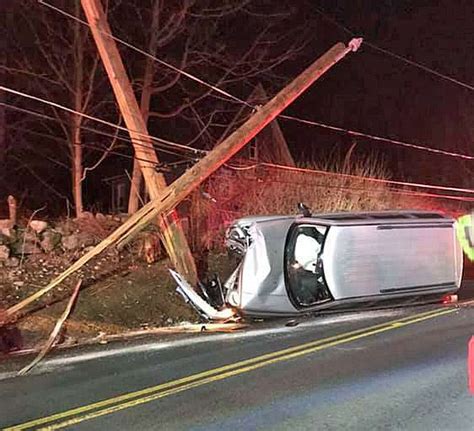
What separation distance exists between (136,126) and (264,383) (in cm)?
711

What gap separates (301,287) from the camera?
440 inches

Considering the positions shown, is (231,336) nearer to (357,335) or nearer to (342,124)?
(357,335)

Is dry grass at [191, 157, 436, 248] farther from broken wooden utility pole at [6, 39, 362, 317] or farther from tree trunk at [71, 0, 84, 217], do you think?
broken wooden utility pole at [6, 39, 362, 317]

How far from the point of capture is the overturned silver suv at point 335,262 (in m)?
10.9

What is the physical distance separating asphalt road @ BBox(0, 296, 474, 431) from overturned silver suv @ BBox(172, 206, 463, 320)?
1.95 ft

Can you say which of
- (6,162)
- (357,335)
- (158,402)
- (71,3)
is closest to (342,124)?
(6,162)

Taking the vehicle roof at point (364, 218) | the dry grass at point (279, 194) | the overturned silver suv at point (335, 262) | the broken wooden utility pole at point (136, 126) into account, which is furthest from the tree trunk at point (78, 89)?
the vehicle roof at point (364, 218)

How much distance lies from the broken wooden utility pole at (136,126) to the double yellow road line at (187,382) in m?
4.29

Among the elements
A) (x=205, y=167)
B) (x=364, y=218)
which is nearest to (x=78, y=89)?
(x=205, y=167)

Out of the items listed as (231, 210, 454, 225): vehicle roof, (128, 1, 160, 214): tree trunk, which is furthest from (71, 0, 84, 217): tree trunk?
(231, 210, 454, 225): vehicle roof

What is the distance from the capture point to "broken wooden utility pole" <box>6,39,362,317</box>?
40.7 feet

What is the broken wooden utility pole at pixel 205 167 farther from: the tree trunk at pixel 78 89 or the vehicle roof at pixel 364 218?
the tree trunk at pixel 78 89

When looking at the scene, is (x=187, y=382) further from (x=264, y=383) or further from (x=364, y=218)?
(x=364, y=218)

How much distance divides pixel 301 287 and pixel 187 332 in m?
2.21
